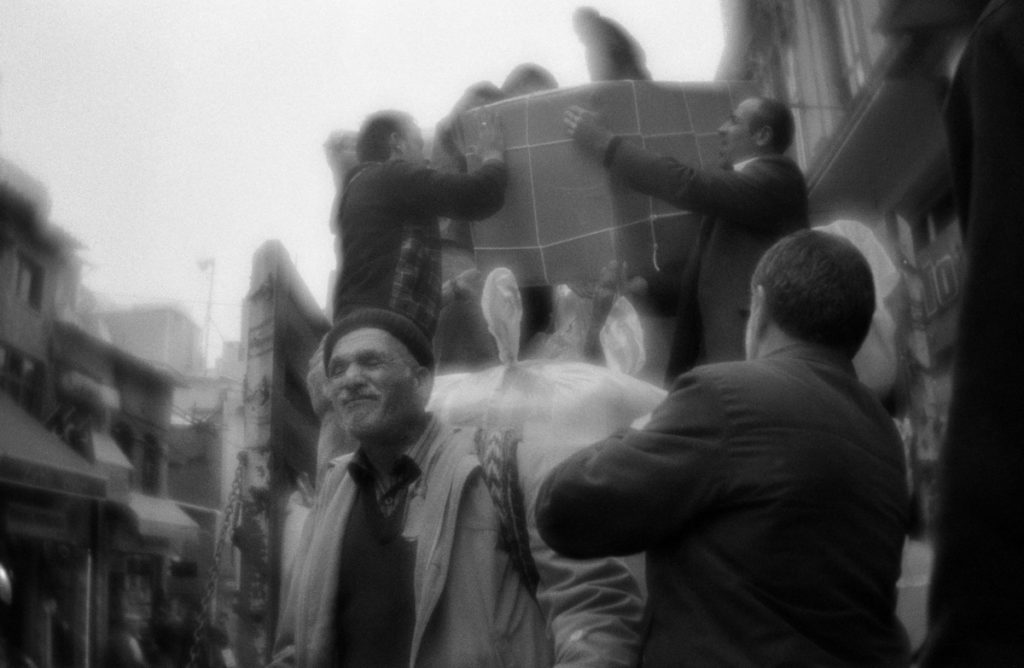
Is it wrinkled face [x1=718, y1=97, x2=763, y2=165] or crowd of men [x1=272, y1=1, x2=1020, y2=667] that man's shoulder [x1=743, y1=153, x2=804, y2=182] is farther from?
wrinkled face [x1=718, y1=97, x2=763, y2=165]

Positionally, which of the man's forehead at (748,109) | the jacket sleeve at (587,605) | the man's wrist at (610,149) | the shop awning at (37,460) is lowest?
the shop awning at (37,460)

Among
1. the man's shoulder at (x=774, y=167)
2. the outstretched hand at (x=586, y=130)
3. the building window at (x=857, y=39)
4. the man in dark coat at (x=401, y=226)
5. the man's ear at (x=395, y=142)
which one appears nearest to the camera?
the man's shoulder at (x=774, y=167)

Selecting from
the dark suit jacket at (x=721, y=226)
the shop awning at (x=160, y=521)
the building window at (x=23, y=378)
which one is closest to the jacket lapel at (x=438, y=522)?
the dark suit jacket at (x=721, y=226)

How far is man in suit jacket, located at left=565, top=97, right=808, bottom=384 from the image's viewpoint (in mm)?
3594

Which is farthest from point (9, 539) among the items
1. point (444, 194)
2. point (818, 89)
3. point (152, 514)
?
point (444, 194)

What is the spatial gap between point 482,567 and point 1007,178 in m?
1.95

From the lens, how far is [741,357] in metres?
3.56

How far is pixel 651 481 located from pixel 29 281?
22.8 metres

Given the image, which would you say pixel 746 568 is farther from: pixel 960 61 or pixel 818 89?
pixel 818 89

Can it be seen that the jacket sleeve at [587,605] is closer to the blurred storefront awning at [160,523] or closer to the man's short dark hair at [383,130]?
the man's short dark hair at [383,130]

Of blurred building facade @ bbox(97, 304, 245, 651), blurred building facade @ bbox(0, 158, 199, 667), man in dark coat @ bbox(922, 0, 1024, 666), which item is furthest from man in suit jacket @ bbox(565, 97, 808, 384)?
blurred building facade @ bbox(97, 304, 245, 651)

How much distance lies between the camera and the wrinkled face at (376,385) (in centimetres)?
307

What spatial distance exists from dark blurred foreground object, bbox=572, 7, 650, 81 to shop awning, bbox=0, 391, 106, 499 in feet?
41.7

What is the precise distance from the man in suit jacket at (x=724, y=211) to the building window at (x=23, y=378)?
19.3m
